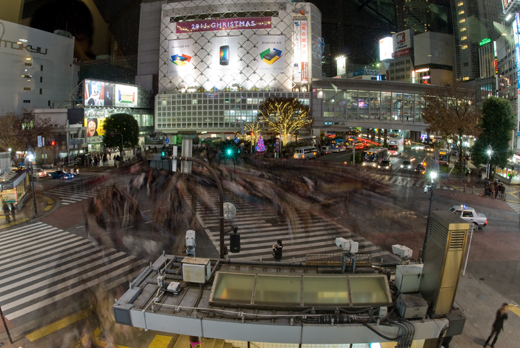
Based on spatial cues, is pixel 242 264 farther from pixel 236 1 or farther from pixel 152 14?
pixel 152 14

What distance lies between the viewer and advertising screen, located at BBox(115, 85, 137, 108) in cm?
6931

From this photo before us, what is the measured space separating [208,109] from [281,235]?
6650 cm

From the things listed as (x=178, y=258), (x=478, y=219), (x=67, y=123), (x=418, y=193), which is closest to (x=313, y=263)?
(x=178, y=258)

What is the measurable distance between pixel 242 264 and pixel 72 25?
8967cm

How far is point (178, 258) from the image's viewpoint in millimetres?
8070

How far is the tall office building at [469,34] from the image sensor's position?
113 m

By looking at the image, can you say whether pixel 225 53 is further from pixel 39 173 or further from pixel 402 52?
pixel 402 52

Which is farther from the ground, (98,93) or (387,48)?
(387,48)

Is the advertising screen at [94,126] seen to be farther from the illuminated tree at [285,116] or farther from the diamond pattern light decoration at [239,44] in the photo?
the illuminated tree at [285,116]

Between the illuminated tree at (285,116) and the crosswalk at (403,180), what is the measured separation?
29007 millimetres

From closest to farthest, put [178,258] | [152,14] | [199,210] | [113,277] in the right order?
[178,258]
[113,277]
[199,210]
[152,14]

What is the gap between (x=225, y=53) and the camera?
83.4 m

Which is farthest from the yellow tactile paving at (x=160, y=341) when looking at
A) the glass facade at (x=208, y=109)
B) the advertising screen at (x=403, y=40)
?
the advertising screen at (x=403, y=40)

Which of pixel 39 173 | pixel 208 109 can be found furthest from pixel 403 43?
pixel 39 173
